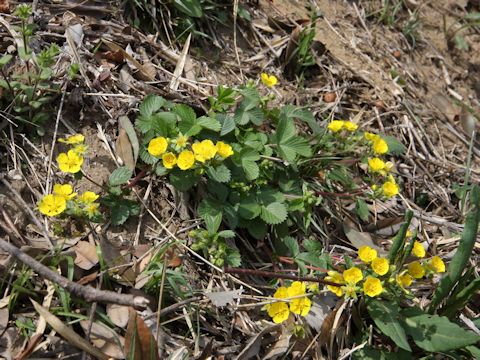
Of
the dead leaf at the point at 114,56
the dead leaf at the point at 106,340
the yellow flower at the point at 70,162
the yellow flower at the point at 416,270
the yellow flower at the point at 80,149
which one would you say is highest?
the dead leaf at the point at 114,56

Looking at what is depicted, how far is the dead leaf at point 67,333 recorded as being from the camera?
2061 mm

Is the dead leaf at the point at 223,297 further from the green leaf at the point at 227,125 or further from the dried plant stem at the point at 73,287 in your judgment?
the green leaf at the point at 227,125

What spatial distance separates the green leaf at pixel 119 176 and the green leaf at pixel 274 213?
68cm

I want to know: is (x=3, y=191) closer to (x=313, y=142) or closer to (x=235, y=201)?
(x=235, y=201)

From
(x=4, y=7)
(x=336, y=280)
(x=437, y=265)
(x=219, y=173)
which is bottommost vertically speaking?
(x=336, y=280)

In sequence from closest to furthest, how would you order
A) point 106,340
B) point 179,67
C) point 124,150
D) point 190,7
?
point 106,340 < point 124,150 < point 179,67 < point 190,7

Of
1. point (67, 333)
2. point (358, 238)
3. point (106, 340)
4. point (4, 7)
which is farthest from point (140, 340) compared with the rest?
point (4, 7)

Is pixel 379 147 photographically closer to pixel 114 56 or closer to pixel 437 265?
pixel 437 265

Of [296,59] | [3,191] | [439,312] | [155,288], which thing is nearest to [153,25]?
[296,59]

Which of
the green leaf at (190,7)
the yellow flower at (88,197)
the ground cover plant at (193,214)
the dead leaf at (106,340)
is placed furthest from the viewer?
the green leaf at (190,7)

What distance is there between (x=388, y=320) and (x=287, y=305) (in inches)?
18.3

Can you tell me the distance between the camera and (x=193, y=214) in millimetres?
2703

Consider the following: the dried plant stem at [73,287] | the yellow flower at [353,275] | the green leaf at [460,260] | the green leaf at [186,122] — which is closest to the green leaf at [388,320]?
the yellow flower at [353,275]

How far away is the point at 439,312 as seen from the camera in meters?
2.65
